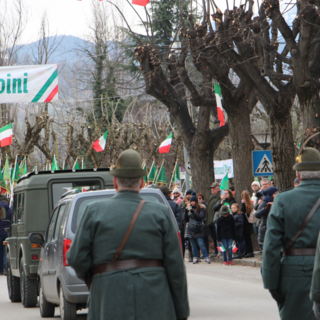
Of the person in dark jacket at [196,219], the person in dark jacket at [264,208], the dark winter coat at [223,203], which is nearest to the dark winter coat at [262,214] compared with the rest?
the person in dark jacket at [264,208]

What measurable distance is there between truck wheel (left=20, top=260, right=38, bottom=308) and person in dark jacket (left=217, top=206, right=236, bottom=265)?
21.0 ft

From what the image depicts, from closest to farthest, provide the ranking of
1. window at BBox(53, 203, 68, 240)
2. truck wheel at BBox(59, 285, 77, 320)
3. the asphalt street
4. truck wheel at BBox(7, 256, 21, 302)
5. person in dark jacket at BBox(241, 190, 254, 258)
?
truck wheel at BBox(59, 285, 77, 320)
window at BBox(53, 203, 68, 240)
the asphalt street
truck wheel at BBox(7, 256, 21, 302)
person in dark jacket at BBox(241, 190, 254, 258)

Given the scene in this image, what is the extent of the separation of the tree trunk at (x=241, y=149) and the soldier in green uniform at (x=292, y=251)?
1319 centimetres

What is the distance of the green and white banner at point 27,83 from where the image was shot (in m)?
14.7

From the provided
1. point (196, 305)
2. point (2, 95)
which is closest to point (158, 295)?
point (196, 305)

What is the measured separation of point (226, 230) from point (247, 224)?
27.5 inches

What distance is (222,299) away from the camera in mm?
10188

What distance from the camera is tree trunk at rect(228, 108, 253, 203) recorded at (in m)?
18.0

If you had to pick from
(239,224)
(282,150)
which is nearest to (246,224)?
(239,224)

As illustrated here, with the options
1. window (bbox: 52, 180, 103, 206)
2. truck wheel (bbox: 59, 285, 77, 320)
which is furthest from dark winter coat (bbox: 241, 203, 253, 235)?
truck wheel (bbox: 59, 285, 77, 320)

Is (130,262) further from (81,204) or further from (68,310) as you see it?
(68,310)

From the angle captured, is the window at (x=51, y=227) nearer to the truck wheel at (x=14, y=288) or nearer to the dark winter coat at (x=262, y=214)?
the truck wheel at (x=14, y=288)

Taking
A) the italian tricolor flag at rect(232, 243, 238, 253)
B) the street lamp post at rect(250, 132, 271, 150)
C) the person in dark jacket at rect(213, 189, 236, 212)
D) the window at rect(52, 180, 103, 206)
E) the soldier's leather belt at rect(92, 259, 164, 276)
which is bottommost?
the italian tricolor flag at rect(232, 243, 238, 253)

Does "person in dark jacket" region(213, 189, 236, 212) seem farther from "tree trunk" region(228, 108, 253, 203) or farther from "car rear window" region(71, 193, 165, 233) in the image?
"car rear window" region(71, 193, 165, 233)
